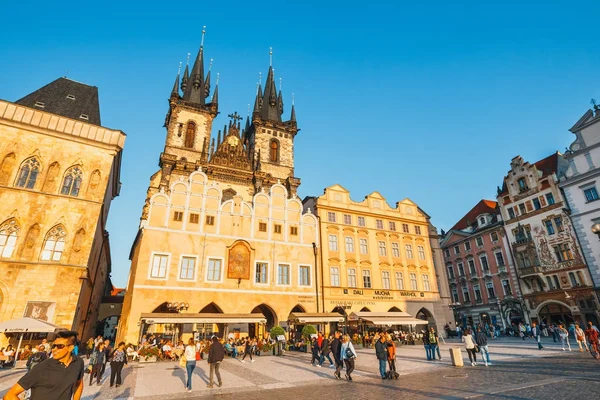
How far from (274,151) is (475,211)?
31080mm

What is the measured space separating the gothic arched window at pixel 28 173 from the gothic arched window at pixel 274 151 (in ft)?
93.4

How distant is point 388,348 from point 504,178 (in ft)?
123

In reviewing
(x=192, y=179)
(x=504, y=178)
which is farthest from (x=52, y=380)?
(x=504, y=178)

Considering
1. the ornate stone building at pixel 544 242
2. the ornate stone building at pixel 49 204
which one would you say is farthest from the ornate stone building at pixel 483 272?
the ornate stone building at pixel 49 204

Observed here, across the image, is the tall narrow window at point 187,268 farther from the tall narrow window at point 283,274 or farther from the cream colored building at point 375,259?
the cream colored building at point 375,259

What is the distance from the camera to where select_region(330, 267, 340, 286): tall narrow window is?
1099 inches

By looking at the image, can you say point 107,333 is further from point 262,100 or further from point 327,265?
point 327,265

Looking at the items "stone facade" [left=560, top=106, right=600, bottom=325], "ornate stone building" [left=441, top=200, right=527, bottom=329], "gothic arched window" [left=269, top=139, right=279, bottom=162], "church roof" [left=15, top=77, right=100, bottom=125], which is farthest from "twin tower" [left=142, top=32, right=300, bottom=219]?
"stone facade" [left=560, top=106, right=600, bottom=325]

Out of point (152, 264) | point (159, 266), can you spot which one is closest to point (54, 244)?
point (152, 264)

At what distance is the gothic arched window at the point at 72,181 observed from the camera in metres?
22.8

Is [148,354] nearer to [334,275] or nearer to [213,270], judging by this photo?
[213,270]

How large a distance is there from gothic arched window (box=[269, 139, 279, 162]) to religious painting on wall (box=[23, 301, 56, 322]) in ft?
105

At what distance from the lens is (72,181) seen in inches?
914

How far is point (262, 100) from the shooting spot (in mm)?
54844
